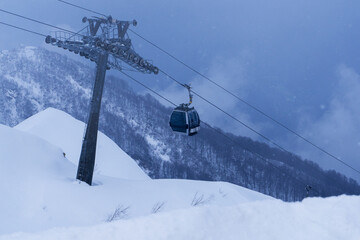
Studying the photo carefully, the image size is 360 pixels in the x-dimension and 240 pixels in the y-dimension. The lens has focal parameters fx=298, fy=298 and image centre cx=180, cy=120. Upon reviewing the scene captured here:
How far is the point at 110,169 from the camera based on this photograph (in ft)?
78.6

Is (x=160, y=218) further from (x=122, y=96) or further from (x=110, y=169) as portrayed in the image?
(x=122, y=96)

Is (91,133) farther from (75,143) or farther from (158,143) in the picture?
(158,143)

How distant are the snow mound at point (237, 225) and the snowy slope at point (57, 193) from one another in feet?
16.9

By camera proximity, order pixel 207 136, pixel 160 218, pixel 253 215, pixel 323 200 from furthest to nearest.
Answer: pixel 207 136
pixel 323 200
pixel 253 215
pixel 160 218

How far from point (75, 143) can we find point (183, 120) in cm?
1752

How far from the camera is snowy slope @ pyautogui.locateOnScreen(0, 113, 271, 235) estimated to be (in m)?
8.14

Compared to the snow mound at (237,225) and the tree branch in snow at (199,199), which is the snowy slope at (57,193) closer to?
the tree branch in snow at (199,199)

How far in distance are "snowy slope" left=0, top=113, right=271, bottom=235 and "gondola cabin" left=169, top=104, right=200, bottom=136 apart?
96.3 inches

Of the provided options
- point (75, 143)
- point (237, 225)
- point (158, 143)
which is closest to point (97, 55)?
point (237, 225)

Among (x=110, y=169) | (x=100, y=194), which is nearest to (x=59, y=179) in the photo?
(x=100, y=194)

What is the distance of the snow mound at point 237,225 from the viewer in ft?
10.9

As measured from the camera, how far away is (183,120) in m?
12.7

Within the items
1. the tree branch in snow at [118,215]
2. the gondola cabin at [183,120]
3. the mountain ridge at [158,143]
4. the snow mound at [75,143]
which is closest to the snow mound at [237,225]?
the tree branch in snow at [118,215]

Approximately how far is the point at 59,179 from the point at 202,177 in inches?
4772
